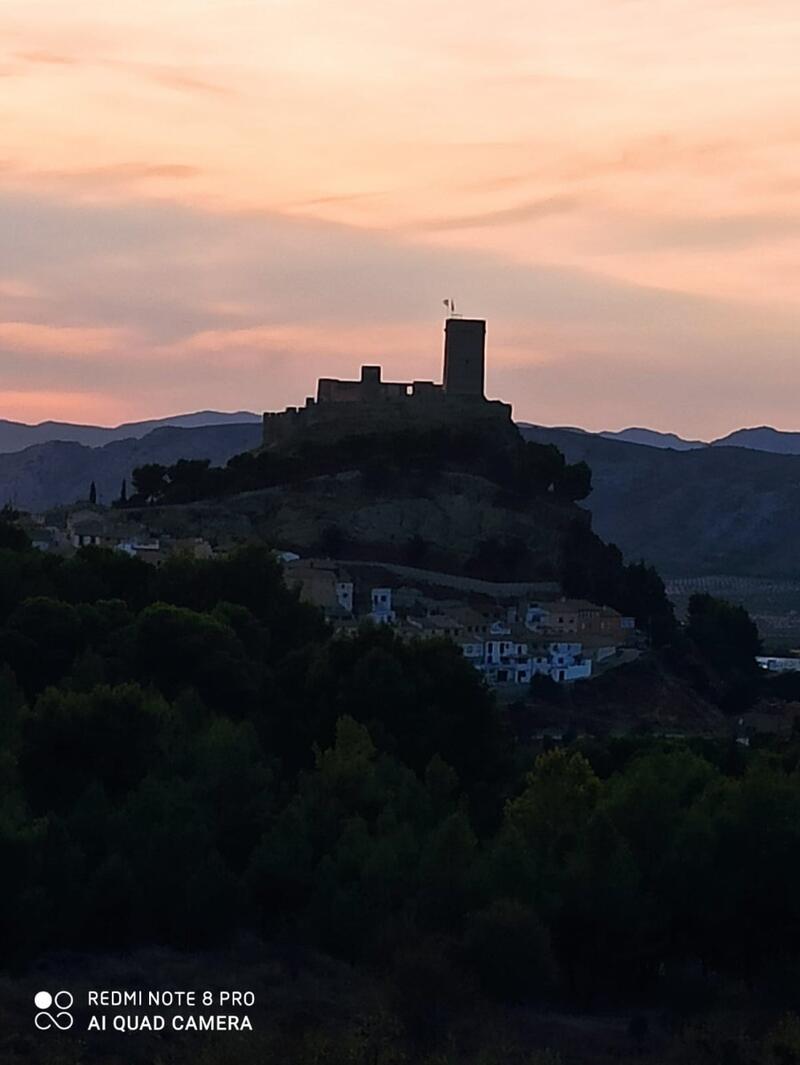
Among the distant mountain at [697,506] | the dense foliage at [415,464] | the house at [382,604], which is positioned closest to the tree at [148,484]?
the dense foliage at [415,464]

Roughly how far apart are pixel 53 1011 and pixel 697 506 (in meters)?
162

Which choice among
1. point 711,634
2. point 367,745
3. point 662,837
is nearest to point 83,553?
point 367,745

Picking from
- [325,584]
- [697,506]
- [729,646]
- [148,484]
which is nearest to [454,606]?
[325,584]

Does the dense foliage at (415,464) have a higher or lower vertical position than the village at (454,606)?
higher

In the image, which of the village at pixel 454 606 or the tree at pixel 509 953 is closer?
the tree at pixel 509 953

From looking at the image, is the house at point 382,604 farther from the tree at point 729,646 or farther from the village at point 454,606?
the tree at point 729,646

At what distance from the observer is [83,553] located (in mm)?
40656

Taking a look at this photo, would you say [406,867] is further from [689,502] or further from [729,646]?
[689,502]

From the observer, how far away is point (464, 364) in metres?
75.7

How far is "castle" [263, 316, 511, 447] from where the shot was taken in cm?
7444

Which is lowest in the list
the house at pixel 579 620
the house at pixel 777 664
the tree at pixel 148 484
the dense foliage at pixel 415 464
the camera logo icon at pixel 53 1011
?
the camera logo icon at pixel 53 1011

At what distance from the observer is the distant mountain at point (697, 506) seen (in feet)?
526

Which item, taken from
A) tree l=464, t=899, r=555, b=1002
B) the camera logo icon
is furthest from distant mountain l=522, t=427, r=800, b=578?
the camera logo icon

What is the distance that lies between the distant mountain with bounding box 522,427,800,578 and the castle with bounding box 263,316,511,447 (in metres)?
72.8
